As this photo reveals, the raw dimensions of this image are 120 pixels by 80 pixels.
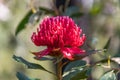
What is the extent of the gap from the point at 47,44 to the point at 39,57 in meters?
0.05

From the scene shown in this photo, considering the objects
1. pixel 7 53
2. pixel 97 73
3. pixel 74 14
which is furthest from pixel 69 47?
pixel 7 53

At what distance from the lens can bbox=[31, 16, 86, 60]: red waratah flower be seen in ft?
3.70

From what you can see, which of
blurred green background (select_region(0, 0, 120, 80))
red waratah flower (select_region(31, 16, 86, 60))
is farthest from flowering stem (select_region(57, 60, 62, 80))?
blurred green background (select_region(0, 0, 120, 80))

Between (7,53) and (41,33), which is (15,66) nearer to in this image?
(7,53)

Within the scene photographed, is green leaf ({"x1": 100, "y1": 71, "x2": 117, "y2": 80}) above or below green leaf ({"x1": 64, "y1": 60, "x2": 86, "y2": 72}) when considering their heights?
below

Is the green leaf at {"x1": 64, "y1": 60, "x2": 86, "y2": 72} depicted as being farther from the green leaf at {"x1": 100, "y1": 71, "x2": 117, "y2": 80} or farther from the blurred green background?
the blurred green background

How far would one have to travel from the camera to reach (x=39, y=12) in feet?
6.30

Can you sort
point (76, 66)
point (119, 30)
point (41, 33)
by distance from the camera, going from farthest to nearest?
point (119, 30) → point (76, 66) → point (41, 33)

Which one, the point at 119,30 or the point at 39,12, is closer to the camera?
the point at 39,12

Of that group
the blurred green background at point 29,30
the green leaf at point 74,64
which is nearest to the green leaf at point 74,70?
the green leaf at point 74,64

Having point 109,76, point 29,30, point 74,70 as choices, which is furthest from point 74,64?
point 29,30

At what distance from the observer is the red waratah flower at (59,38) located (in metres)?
1.13

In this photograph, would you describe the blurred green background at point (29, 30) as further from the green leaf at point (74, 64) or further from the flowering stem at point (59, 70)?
the flowering stem at point (59, 70)

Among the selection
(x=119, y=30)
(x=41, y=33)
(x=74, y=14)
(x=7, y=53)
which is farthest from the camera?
(x=7, y=53)
